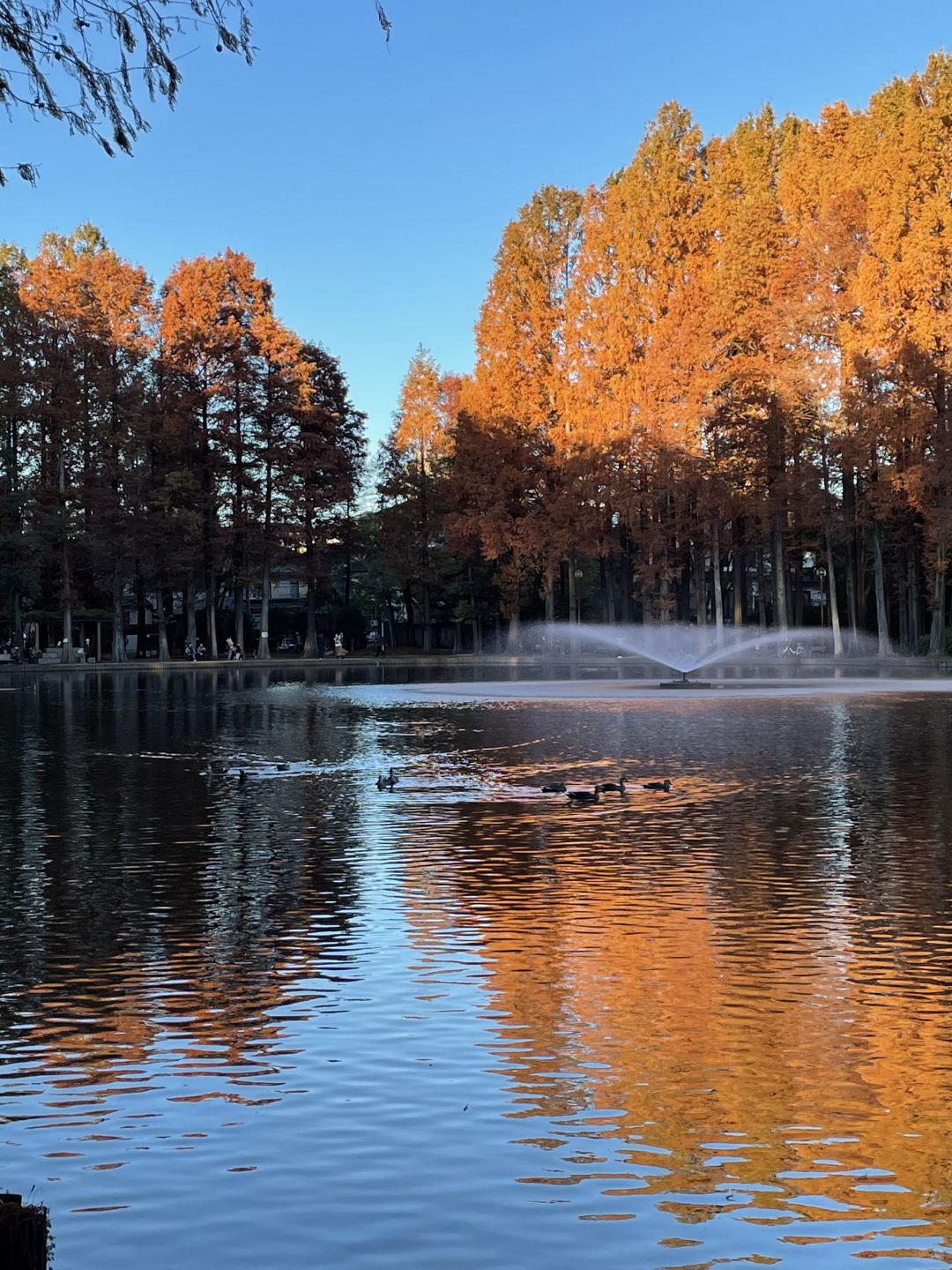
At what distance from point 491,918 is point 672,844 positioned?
12.9 ft

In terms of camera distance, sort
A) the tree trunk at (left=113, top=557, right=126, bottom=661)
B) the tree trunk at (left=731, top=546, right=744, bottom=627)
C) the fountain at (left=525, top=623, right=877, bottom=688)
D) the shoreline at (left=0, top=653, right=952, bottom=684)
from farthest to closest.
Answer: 1. the tree trunk at (left=113, top=557, right=126, bottom=661)
2. the tree trunk at (left=731, top=546, right=744, bottom=627)
3. the fountain at (left=525, top=623, right=877, bottom=688)
4. the shoreline at (left=0, top=653, right=952, bottom=684)

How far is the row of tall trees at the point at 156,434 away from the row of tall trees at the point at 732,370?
9424 millimetres

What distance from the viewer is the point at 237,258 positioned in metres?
77.3

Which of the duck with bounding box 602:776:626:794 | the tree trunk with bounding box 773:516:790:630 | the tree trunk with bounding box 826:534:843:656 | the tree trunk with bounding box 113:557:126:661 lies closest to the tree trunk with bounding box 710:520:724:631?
the tree trunk with bounding box 773:516:790:630

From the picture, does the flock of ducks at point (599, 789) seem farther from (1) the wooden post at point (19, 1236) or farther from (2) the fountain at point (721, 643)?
(2) the fountain at point (721, 643)

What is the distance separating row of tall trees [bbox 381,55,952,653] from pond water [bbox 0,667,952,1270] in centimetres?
4029

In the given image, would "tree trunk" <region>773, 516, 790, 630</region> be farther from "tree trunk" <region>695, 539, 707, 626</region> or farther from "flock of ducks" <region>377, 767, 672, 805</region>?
Answer: "flock of ducks" <region>377, 767, 672, 805</region>

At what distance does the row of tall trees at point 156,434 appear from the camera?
2849 inches

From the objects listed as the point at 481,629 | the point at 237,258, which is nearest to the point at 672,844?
the point at 237,258

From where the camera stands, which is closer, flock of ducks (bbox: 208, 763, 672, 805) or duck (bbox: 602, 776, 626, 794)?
flock of ducks (bbox: 208, 763, 672, 805)

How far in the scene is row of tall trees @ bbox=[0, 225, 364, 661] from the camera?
72.4 meters

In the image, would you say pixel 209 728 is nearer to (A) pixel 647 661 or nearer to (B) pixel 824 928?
(B) pixel 824 928

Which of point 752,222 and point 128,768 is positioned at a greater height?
point 752,222

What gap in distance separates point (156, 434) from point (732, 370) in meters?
Answer: 28.8
